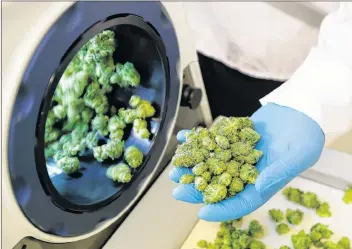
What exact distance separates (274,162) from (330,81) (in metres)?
0.24

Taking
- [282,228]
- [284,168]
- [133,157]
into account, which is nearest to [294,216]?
[282,228]

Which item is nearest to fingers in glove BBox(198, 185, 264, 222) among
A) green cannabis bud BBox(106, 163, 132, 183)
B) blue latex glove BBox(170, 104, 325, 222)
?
blue latex glove BBox(170, 104, 325, 222)

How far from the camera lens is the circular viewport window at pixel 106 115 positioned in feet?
3.97

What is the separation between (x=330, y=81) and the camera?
3.78 feet

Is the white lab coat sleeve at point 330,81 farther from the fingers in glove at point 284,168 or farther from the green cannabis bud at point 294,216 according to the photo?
the green cannabis bud at point 294,216

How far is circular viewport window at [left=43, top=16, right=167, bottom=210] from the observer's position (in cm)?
121

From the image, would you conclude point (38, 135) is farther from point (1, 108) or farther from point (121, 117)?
point (121, 117)

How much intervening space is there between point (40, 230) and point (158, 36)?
1.56 feet

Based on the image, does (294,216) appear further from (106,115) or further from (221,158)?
(106,115)

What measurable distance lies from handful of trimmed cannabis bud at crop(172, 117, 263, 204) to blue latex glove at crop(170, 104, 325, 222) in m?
0.02

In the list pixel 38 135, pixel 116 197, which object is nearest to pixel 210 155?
pixel 116 197

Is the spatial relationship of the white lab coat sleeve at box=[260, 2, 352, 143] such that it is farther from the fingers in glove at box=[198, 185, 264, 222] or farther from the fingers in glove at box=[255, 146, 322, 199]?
Answer: the fingers in glove at box=[198, 185, 264, 222]

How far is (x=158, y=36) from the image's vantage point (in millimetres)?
1151

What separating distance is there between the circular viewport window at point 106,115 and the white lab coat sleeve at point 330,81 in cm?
32
